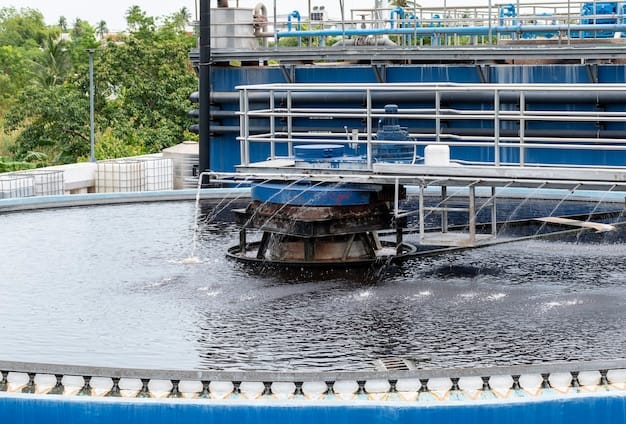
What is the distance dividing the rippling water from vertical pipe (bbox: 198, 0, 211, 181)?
17.3 feet

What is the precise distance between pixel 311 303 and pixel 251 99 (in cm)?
956

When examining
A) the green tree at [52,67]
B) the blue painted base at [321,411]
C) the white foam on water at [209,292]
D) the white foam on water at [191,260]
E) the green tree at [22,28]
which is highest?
the green tree at [22,28]

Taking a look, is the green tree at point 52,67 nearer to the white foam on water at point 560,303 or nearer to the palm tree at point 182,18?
the palm tree at point 182,18

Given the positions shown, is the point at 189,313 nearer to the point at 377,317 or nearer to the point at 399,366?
the point at 377,317

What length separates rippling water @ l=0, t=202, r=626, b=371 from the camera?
888 centimetres

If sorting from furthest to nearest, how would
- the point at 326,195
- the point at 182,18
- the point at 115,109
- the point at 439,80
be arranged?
1. the point at 182,18
2. the point at 115,109
3. the point at 439,80
4. the point at 326,195

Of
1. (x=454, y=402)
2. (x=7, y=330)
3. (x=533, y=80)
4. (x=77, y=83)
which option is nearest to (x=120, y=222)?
(x=7, y=330)

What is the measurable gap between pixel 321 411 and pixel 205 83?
11.7 metres

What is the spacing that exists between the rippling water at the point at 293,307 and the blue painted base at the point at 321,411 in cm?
106

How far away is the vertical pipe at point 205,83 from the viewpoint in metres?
18.1

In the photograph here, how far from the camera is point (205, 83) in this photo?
61.1 feet

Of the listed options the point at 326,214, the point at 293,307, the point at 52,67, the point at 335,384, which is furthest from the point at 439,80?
the point at 52,67

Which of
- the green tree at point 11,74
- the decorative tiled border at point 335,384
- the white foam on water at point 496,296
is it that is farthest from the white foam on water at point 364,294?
the green tree at point 11,74

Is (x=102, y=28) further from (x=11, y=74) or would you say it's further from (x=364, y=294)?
(x=364, y=294)
